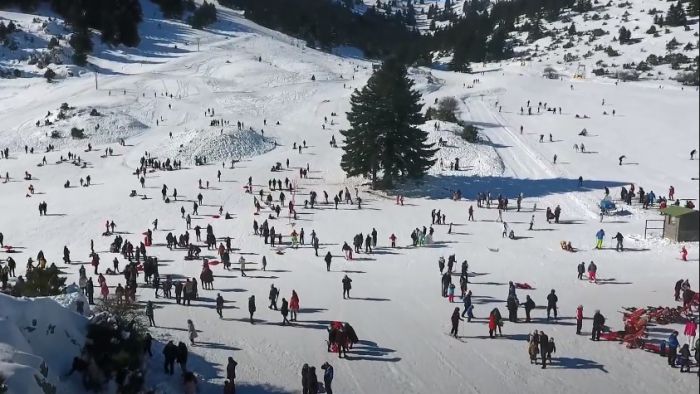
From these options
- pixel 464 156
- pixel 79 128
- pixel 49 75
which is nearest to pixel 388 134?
pixel 464 156

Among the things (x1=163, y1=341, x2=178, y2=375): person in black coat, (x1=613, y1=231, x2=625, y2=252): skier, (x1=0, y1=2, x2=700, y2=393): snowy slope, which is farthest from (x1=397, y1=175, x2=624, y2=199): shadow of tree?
(x1=163, y1=341, x2=178, y2=375): person in black coat

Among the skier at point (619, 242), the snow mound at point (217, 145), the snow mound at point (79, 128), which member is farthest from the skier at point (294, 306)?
the snow mound at point (79, 128)

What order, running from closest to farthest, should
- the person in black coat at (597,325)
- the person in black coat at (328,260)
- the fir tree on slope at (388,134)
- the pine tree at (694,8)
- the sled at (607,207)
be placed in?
1. the pine tree at (694,8)
2. the person in black coat at (597,325)
3. the person in black coat at (328,260)
4. the sled at (607,207)
5. the fir tree on slope at (388,134)

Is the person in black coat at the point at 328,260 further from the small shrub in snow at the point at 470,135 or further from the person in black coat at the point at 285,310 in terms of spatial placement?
the small shrub in snow at the point at 470,135

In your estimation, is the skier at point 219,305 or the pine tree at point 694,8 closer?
the pine tree at point 694,8

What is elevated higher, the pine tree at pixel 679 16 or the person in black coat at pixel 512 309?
the pine tree at pixel 679 16

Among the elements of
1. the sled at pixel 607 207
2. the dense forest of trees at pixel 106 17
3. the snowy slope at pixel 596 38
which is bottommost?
the sled at pixel 607 207

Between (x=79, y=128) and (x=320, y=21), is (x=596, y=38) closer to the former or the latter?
(x=320, y=21)
